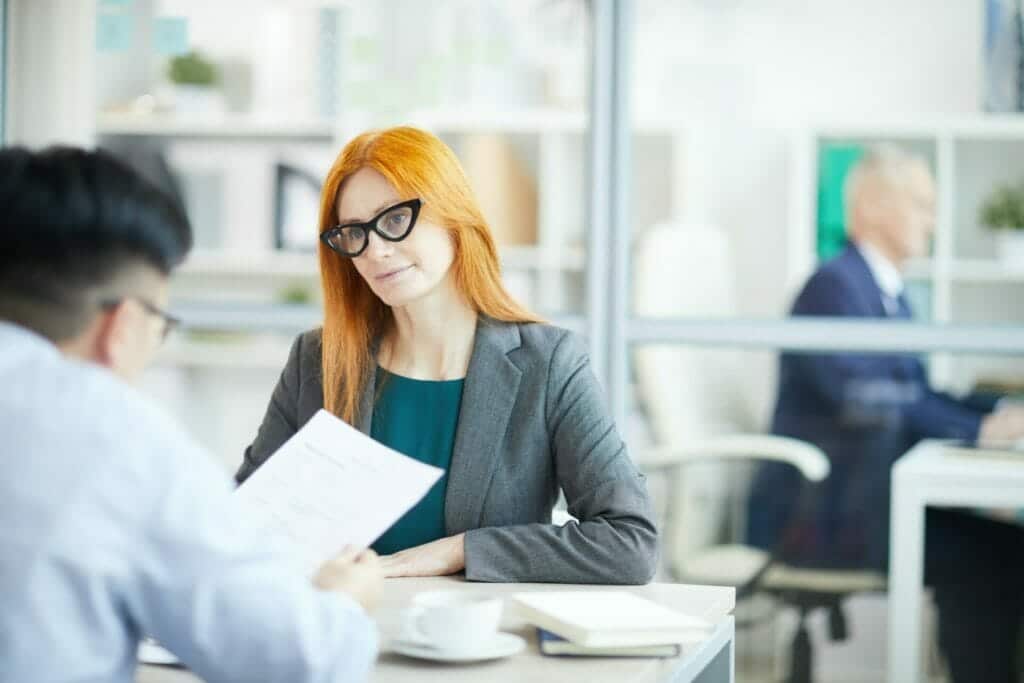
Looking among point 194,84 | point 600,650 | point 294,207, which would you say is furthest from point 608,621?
point 194,84

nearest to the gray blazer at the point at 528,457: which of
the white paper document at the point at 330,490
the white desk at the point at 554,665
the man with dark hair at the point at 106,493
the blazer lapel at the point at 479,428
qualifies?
the blazer lapel at the point at 479,428

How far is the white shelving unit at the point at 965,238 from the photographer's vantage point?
3.25 metres

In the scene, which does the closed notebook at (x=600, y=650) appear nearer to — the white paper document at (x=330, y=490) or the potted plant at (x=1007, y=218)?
the white paper document at (x=330, y=490)

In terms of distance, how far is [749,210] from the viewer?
3426 mm

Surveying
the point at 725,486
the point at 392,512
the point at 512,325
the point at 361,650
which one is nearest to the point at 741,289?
the point at 725,486

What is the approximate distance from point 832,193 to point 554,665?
7.24 ft

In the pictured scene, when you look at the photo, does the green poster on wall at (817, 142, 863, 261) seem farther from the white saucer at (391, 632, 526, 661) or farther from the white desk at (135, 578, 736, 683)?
the white saucer at (391, 632, 526, 661)

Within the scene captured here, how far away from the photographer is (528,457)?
203 cm

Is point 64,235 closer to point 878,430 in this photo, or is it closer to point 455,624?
point 455,624

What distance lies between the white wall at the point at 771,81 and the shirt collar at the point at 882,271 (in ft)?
0.65

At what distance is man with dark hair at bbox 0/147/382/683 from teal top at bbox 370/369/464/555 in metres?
0.85

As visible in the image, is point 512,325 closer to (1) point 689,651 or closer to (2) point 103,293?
(1) point 689,651

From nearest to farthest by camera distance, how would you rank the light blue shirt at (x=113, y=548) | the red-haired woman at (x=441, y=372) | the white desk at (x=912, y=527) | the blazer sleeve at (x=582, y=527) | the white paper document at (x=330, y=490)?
the light blue shirt at (x=113, y=548), the white paper document at (x=330, y=490), the blazer sleeve at (x=582, y=527), the red-haired woman at (x=441, y=372), the white desk at (x=912, y=527)

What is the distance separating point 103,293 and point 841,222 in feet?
8.24
